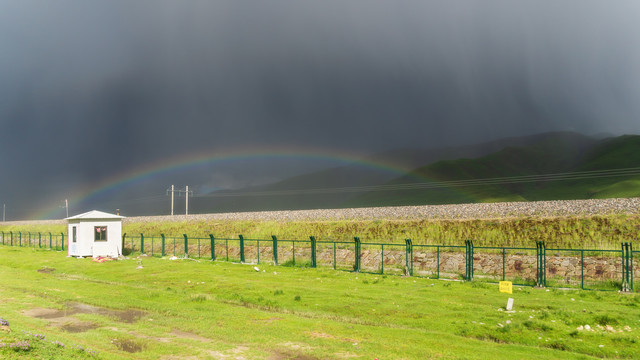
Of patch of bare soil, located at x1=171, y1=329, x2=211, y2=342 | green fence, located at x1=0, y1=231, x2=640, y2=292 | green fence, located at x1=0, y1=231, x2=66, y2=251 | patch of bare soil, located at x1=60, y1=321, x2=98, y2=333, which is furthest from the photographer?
green fence, located at x1=0, y1=231, x2=66, y2=251

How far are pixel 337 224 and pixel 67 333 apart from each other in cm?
4099

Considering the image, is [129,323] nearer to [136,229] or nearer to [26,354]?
[26,354]

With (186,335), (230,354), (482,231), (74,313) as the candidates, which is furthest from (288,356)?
(482,231)

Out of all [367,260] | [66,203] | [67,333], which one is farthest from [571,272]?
[66,203]

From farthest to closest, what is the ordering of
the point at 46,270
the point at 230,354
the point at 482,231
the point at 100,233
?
1. the point at 100,233
2. the point at 482,231
3. the point at 46,270
4. the point at 230,354

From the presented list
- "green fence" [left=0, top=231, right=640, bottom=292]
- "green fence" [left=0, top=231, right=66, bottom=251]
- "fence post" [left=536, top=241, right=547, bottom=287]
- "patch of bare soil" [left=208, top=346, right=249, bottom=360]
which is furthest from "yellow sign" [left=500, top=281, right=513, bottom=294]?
"green fence" [left=0, top=231, right=66, bottom=251]

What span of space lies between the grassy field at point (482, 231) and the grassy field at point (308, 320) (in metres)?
15.0

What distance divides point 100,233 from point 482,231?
35.7 m

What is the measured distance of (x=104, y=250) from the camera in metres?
42.9

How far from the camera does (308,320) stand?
650 inches

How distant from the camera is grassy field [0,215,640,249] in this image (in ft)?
116

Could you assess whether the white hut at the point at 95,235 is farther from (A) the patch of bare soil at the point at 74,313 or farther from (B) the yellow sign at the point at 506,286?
(B) the yellow sign at the point at 506,286

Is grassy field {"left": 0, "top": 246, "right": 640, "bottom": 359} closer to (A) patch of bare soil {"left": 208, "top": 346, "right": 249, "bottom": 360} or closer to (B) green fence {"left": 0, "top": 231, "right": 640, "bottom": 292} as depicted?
(A) patch of bare soil {"left": 208, "top": 346, "right": 249, "bottom": 360}

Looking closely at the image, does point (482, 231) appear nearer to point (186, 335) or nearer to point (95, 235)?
point (186, 335)
